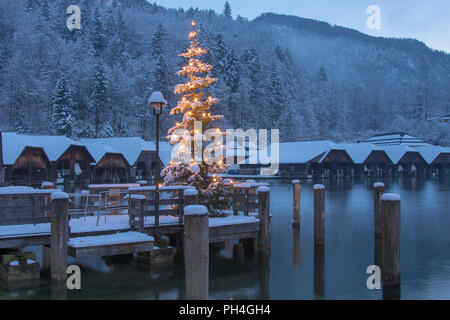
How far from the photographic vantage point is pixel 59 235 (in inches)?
433

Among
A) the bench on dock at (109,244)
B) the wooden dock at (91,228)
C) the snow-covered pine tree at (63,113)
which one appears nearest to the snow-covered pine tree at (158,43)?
the snow-covered pine tree at (63,113)

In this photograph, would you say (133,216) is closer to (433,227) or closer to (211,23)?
(433,227)

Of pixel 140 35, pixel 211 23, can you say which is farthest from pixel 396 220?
pixel 211 23

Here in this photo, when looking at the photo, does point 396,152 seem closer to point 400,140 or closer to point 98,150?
point 400,140

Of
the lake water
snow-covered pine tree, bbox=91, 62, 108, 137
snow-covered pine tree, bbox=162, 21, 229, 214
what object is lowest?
the lake water

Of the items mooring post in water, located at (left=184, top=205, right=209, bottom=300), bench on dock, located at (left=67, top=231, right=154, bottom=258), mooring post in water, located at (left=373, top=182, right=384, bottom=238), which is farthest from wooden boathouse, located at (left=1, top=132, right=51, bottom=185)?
mooring post in water, located at (left=184, top=205, right=209, bottom=300)

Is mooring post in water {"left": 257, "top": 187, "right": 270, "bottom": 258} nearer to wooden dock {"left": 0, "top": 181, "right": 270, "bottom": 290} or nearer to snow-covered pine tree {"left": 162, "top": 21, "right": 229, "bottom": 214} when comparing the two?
wooden dock {"left": 0, "top": 181, "right": 270, "bottom": 290}

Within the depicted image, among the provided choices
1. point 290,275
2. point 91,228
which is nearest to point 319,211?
point 290,275

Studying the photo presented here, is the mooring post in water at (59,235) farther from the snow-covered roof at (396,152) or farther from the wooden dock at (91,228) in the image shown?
the snow-covered roof at (396,152)

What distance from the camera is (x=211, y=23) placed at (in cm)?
17650

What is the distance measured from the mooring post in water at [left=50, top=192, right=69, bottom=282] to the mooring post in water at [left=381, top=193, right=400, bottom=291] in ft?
26.2

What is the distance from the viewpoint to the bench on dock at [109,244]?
11281mm

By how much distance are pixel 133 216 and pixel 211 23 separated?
567 feet

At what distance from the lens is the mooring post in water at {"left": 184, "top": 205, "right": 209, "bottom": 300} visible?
7438 millimetres
